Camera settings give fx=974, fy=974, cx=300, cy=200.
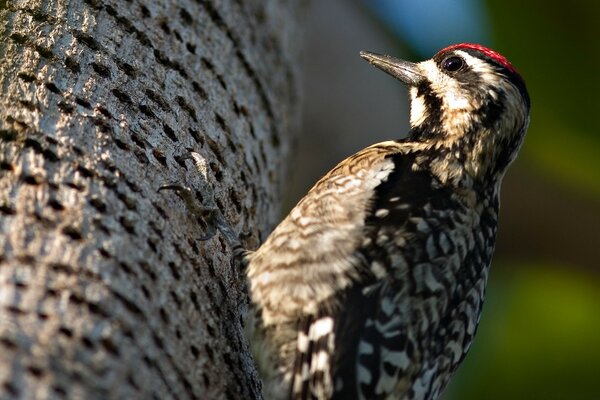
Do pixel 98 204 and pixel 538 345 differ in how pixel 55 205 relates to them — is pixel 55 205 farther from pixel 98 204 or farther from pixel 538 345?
pixel 538 345

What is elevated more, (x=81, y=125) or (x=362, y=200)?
(x=81, y=125)

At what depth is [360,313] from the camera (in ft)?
9.73

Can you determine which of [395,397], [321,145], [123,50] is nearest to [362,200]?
[395,397]

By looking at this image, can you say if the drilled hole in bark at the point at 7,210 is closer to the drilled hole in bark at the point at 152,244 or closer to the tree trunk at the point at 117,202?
the tree trunk at the point at 117,202

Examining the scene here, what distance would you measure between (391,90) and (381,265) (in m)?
3.46

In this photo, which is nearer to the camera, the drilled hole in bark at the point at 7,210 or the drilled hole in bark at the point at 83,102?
the drilled hole in bark at the point at 7,210

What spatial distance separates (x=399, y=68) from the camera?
422cm

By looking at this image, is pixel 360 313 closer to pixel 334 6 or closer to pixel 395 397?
pixel 395 397

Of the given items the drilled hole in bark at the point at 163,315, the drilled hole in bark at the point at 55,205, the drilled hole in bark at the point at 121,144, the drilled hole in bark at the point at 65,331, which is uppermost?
the drilled hole in bark at the point at 121,144

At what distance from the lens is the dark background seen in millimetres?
5996

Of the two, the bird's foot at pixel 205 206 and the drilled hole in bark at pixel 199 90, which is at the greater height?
the drilled hole in bark at pixel 199 90

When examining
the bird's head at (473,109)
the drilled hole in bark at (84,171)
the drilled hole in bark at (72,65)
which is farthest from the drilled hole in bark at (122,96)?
the bird's head at (473,109)

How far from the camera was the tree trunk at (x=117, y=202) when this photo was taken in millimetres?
2123

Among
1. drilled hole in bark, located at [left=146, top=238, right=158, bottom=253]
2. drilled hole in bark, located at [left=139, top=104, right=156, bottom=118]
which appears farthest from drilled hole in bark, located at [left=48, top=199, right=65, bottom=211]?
drilled hole in bark, located at [left=139, top=104, right=156, bottom=118]
